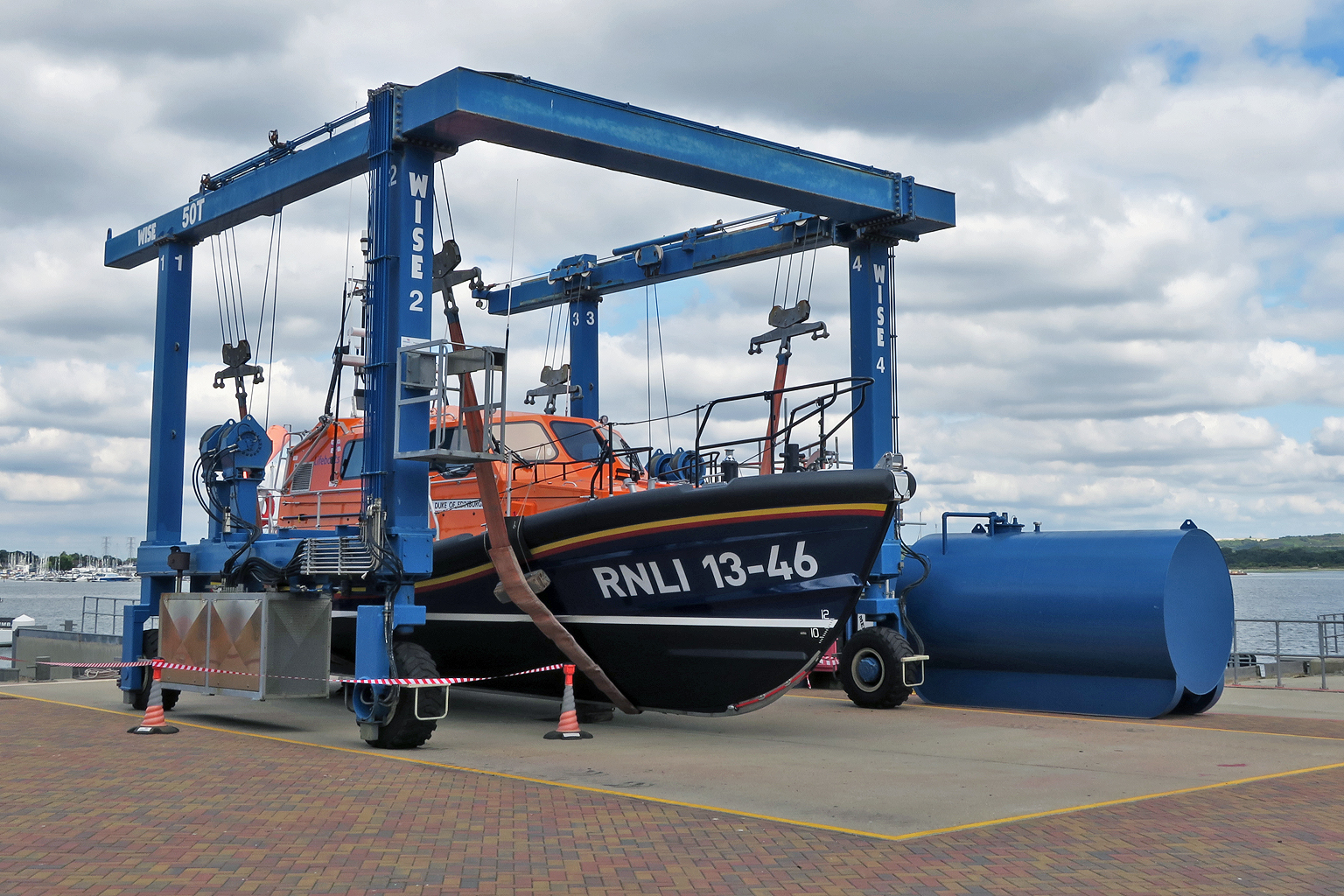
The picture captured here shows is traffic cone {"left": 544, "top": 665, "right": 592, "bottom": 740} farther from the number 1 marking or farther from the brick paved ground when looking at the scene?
the brick paved ground

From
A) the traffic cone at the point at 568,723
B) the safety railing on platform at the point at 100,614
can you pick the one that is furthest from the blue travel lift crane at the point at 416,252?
the safety railing on platform at the point at 100,614

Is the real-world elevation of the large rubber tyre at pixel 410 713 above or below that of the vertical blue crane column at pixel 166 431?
below

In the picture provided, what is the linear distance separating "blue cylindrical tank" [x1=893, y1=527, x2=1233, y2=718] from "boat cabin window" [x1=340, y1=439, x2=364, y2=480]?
22.9ft

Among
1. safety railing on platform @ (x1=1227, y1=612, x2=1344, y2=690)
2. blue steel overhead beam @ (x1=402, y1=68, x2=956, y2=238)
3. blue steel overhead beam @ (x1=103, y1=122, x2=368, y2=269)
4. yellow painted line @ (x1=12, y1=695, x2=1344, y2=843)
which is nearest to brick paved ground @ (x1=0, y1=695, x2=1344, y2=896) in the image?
yellow painted line @ (x1=12, y1=695, x2=1344, y2=843)

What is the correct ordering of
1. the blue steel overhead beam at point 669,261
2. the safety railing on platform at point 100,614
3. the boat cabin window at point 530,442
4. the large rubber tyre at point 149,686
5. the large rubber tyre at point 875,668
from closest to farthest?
the large rubber tyre at point 875,668, the boat cabin window at point 530,442, the large rubber tyre at point 149,686, the blue steel overhead beam at point 669,261, the safety railing on platform at point 100,614

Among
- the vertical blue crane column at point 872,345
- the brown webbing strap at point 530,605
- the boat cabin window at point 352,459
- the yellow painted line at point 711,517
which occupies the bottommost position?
the brown webbing strap at point 530,605

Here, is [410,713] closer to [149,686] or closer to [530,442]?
[530,442]

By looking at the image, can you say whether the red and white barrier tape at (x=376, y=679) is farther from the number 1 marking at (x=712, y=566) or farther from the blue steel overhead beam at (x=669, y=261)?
the blue steel overhead beam at (x=669, y=261)

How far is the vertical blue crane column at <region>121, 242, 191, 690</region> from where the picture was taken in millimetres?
14547

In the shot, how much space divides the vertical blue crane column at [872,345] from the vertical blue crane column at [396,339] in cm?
608

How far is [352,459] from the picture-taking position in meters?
14.9

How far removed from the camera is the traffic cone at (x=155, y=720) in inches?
451

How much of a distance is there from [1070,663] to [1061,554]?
122 cm

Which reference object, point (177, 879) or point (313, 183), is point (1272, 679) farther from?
point (177, 879)
